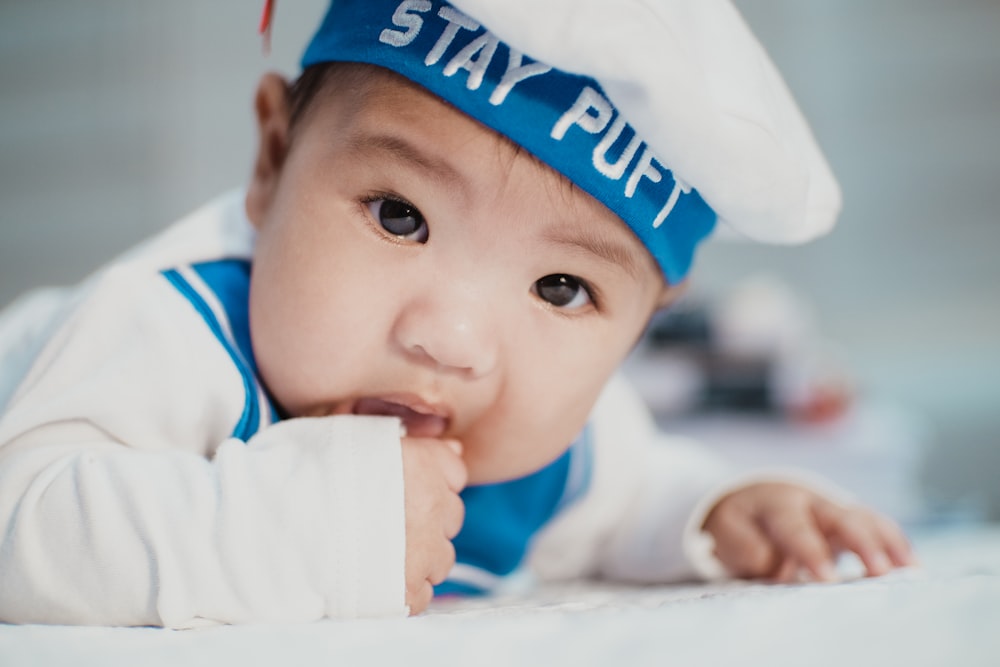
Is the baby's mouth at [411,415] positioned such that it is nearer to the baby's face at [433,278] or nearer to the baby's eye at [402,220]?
the baby's face at [433,278]

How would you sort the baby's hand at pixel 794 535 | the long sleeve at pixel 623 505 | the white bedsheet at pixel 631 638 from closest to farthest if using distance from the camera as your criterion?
the white bedsheet at pixel 631 638 < the baby's hand at pixel 794 535 < the long sleeve at pixel 623 505

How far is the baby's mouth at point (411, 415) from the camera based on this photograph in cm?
62

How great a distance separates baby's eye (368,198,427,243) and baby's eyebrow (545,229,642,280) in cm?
9

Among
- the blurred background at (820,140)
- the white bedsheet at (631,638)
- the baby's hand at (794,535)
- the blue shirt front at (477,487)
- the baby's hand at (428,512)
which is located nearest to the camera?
the white bedsheet at (631,638)

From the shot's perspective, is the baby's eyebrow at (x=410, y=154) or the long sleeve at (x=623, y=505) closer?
the baby's eyebrow at (x=410, y=154)

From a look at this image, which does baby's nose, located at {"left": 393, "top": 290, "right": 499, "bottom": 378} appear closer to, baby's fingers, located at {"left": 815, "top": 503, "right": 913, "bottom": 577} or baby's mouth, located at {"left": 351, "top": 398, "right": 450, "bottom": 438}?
baby's mouth, located at {"left": 351, "top": 398, "right": 450, "bottom": 438}

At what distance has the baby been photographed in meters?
0.50

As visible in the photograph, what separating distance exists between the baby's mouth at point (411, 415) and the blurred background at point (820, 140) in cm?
213

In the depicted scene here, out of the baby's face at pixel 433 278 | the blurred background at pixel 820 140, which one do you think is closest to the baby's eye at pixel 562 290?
the baby's face at pixel 433 278

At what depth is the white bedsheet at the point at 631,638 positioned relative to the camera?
0.41 m

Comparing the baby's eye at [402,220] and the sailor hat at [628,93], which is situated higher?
the sailor hat at [628,93]

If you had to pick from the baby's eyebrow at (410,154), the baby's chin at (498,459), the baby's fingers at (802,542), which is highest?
the baby's eyebrow at (410,154)

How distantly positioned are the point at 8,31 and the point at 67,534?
2.72 m

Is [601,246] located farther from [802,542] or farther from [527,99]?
[802,542]
